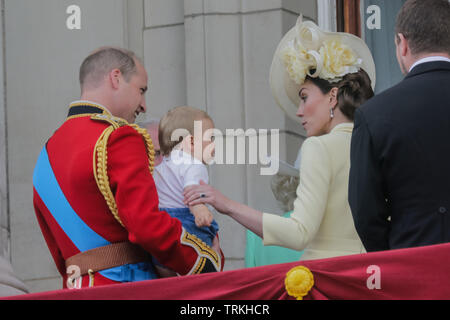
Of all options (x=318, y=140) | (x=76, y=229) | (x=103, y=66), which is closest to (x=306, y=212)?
(x=318, y=140)

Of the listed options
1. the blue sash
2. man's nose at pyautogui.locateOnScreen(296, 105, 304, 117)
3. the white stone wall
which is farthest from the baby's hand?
the white stone wall

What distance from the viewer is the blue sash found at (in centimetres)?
362

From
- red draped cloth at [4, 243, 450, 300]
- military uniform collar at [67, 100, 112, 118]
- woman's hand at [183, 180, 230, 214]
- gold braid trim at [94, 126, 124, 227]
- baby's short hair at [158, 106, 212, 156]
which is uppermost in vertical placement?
military uniform collar at [67, 100, 112, 118]

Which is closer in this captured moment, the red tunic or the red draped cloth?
the red draped cloth

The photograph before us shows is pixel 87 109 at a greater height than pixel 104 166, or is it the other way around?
pixel 87 109

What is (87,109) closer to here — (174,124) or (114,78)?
(114,78)

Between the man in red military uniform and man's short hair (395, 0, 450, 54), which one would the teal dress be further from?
man's short hair (395, 0, 450, 54)

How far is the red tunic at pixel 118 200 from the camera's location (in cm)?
349

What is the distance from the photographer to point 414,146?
331 cm

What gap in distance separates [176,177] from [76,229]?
2.04ft

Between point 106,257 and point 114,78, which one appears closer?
point 106,257

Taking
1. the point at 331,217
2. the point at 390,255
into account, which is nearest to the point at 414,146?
the point at 390,255

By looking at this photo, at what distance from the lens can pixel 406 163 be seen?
3.30m

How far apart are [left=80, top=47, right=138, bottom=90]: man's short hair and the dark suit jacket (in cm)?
101
